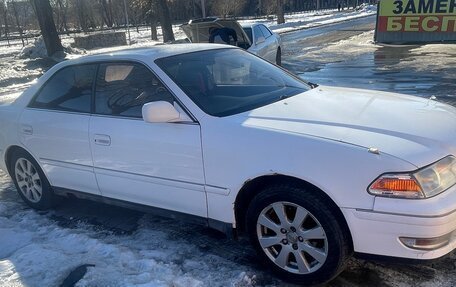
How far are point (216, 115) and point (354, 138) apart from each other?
40.8 inches

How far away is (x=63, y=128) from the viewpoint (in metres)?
4.09

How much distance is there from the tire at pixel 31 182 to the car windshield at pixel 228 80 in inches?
73.9

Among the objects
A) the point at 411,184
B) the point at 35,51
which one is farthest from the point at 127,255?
the point at 35,51

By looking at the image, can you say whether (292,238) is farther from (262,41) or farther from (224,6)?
(224,6)

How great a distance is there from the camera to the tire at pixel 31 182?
455 cm

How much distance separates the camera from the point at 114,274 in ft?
10.8

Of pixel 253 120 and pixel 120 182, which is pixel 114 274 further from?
pixel 253 120

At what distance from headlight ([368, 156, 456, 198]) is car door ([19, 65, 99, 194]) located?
98.1 inches

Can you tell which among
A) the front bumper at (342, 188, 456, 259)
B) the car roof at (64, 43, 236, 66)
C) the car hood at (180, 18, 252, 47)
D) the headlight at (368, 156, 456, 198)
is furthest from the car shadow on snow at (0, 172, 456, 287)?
the car hood at (180, 18, 252, 47)

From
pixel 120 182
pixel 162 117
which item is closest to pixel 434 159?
pixel 162 117

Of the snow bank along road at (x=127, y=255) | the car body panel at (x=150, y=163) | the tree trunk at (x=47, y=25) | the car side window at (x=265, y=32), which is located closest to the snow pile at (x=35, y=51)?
the tree trunk at (x=47, y=25)

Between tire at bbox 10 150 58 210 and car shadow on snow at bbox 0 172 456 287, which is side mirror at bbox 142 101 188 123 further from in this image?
tire at bbox 10 150 58 210

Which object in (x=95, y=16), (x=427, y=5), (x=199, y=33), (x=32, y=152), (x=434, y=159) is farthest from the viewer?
(x=95, y=16)

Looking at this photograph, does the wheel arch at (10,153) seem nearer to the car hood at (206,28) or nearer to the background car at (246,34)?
the background car at (246,34)
